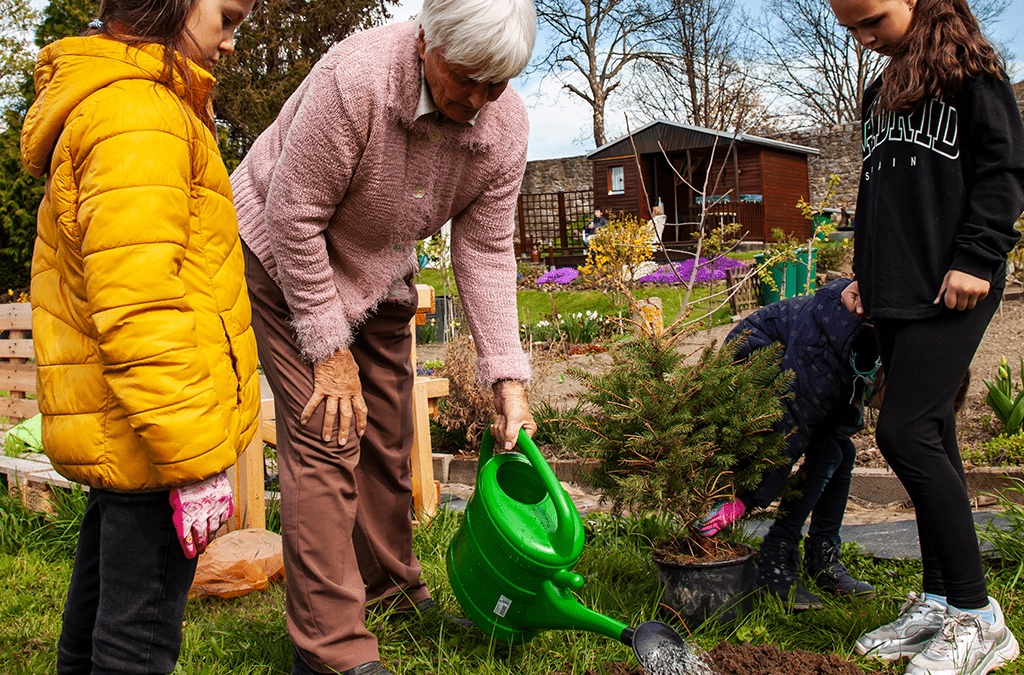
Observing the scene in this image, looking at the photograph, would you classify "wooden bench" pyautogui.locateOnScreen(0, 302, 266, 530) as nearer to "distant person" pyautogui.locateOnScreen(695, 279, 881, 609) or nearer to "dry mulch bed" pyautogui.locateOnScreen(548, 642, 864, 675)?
"dry mulch bed" pyautogui.locateOnScreen(548, 642, 864, 675)

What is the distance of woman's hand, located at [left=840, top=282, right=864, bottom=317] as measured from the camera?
2.12 m

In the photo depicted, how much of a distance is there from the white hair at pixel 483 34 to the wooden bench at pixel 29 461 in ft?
5.68

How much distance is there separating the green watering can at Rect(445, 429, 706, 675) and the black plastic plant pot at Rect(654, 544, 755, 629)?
35 cm

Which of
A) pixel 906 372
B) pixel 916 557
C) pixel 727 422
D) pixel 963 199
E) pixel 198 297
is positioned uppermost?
pixel 963 199

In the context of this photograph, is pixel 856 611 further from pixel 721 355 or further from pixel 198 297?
pixel 198 297

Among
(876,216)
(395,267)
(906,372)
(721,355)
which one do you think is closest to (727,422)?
(721,355)

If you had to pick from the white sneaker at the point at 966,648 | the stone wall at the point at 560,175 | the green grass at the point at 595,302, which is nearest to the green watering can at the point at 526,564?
the white sneaker at the point at 966,648

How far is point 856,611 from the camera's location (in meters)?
2.10

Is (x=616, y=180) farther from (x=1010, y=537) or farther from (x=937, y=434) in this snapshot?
(x=937, y=434)

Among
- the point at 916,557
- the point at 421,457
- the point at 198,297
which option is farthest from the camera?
the point at 421,457

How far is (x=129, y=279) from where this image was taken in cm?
121

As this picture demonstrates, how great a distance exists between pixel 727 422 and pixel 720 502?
23 cm

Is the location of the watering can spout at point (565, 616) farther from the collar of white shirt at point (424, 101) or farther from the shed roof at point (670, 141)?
the shed roof at point (670, 141)

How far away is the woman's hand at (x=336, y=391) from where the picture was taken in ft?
5.86
